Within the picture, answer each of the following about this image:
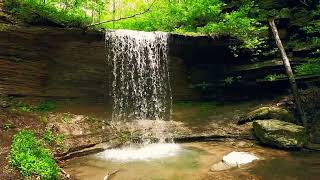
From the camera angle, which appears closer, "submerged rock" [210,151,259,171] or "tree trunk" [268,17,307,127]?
"submerged rock" [210,151,259,171]

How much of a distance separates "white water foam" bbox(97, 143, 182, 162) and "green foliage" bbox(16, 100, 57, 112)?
3489mm

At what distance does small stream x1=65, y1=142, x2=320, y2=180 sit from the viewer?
31.7ft

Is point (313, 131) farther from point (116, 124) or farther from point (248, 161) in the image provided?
point (116, 124)

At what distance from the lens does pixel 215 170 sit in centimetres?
1012

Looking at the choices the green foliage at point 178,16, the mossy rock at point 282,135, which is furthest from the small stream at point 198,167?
the green foliage at point 178,16

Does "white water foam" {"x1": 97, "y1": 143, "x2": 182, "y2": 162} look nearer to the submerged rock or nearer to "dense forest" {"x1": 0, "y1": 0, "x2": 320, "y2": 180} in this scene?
"dense forest" {"x1": 0, "y1": 0, "x2": 320, "y2": 180}

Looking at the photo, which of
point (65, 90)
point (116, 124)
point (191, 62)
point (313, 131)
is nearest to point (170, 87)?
point (191, 62)

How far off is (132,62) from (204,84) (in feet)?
13.1

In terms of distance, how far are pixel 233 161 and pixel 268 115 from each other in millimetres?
5097

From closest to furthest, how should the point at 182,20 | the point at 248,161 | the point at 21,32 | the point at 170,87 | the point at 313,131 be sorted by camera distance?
the point at 248,161
the point at 21,32
the point at 313,131
the point at 170,87
the point at 182,20

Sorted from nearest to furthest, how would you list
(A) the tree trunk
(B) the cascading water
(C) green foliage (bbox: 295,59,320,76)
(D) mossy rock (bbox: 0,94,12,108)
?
1. (D) mossy rock (bbox: 0,94,12,108)
2. (C) green foliage (bbox: 295,59,320,76)
3. (A) the tree trunk
4. (B) the cascading water

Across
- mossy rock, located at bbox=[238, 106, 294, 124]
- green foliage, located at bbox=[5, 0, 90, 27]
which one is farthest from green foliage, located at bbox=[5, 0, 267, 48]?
mossy rock, located at bbox=[238, 106, 294, 124]

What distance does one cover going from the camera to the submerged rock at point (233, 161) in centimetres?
1036

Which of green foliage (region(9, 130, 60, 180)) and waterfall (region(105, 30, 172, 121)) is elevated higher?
waterfall (region(105, 30, 172, 121))
